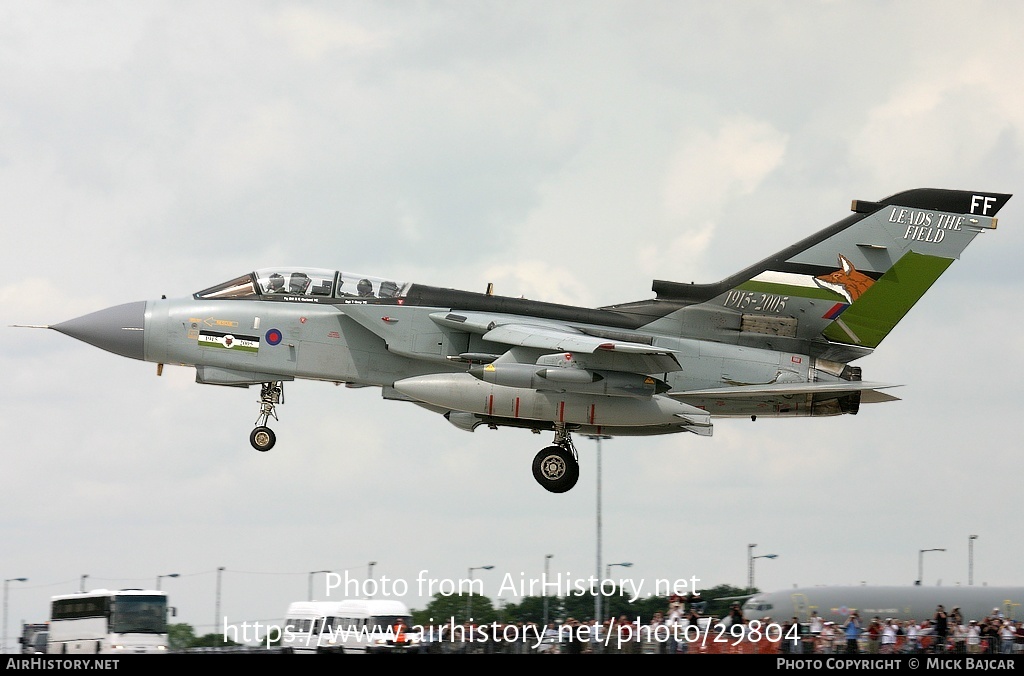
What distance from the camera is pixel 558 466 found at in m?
23.1

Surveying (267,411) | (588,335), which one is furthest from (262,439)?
(588,335)

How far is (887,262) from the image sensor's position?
946 inches

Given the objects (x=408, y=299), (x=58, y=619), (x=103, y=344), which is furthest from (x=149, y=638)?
(x=408, y=299)

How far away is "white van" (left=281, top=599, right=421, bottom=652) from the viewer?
23.7 m

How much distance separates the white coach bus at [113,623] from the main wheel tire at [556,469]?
10453mm

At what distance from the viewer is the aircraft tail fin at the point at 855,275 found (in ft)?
78.2

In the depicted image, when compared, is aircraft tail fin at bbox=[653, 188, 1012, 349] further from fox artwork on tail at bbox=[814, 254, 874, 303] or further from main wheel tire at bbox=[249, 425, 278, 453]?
main wheel tire at bbox=[249, 425, 278, 453]
